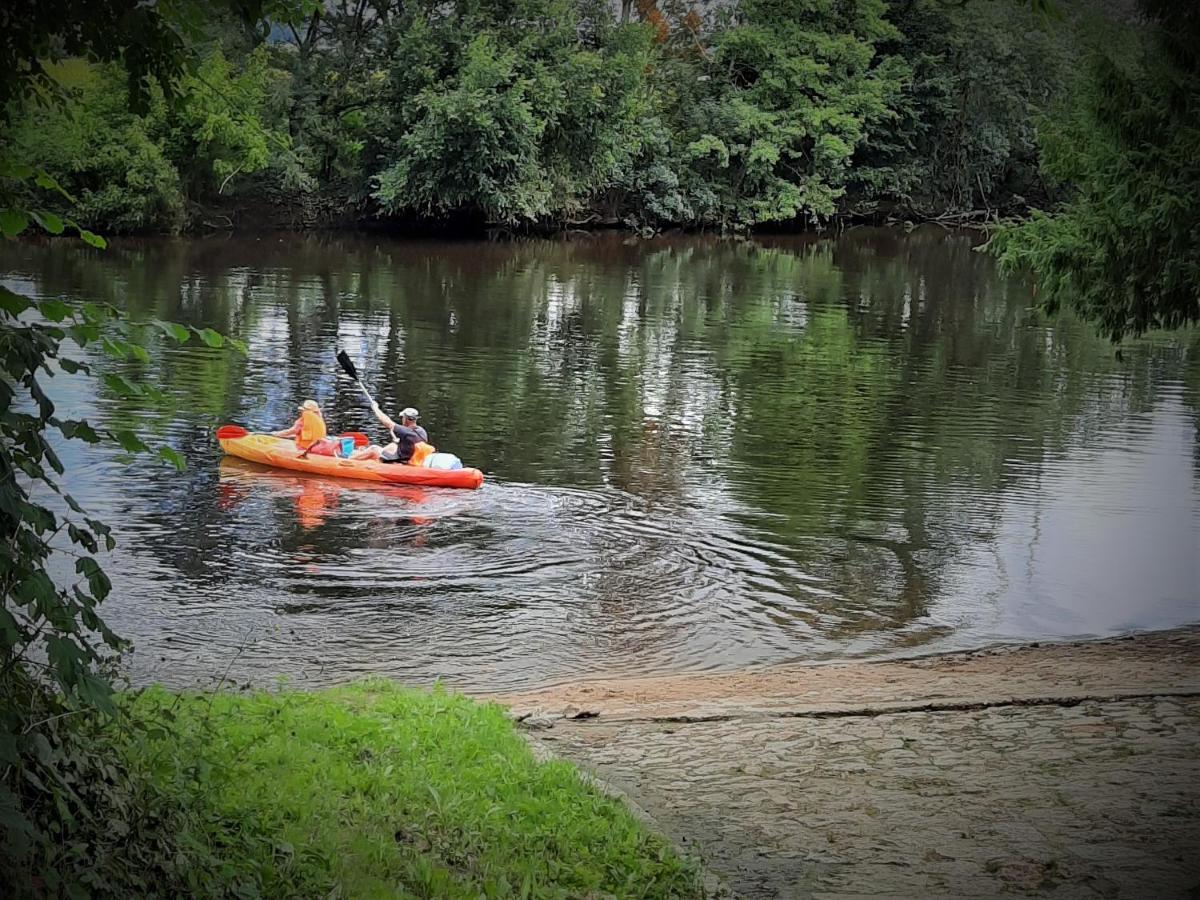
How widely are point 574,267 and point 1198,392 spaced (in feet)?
84.0

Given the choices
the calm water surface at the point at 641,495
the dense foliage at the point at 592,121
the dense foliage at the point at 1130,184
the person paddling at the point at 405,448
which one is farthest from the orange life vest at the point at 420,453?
the dense foliage at the point at 592,121

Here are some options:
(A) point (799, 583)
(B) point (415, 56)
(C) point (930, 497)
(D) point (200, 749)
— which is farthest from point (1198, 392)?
(B) point (415, 56)

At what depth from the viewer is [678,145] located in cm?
6438

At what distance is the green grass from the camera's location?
5395 mm

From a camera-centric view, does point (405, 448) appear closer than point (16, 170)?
No

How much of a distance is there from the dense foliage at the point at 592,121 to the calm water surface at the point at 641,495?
14.1 meters

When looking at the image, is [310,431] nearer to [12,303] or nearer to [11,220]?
[11,220]

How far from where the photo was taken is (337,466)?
61.4 ft

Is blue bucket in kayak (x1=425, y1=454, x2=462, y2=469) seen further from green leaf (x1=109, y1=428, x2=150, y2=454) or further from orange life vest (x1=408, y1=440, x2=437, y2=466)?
green leaf (x1=109, y1=428, x2=150, y2=454)

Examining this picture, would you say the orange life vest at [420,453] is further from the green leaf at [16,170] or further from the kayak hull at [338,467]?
the green leaf at [16,170]

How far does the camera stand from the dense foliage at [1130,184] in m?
12.5

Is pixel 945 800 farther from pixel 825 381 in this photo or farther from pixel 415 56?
pixel 415 56

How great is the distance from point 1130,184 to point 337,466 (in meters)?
10.4

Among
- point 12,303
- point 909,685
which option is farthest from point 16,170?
point 909,685
